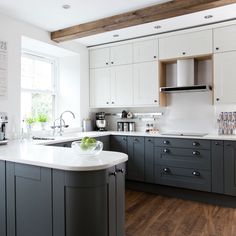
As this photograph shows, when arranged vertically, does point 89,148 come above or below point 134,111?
below

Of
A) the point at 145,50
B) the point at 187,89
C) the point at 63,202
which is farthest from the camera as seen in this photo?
the point at 145,50

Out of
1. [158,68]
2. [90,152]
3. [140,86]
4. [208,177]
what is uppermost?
[158,68]

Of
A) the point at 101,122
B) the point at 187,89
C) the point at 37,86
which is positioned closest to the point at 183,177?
the point at 187,89

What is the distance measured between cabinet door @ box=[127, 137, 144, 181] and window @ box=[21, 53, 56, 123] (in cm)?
169

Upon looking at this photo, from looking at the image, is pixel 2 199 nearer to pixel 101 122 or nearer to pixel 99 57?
pixel 101 122

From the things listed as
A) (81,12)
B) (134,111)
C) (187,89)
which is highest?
(81,12)

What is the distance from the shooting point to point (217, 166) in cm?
331

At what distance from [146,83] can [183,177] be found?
1.64 metres

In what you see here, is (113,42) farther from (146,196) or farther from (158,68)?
(146,196)

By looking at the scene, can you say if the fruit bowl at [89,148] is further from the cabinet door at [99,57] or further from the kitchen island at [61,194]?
the cabinet door at [99,57]

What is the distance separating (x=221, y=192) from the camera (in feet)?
10.8

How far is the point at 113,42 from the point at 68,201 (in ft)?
10.9

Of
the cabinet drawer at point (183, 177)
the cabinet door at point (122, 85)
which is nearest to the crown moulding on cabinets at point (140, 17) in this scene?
the cabinet door at point (122, 85)

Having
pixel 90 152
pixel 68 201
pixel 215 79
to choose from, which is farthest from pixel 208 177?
pixel 68 201
